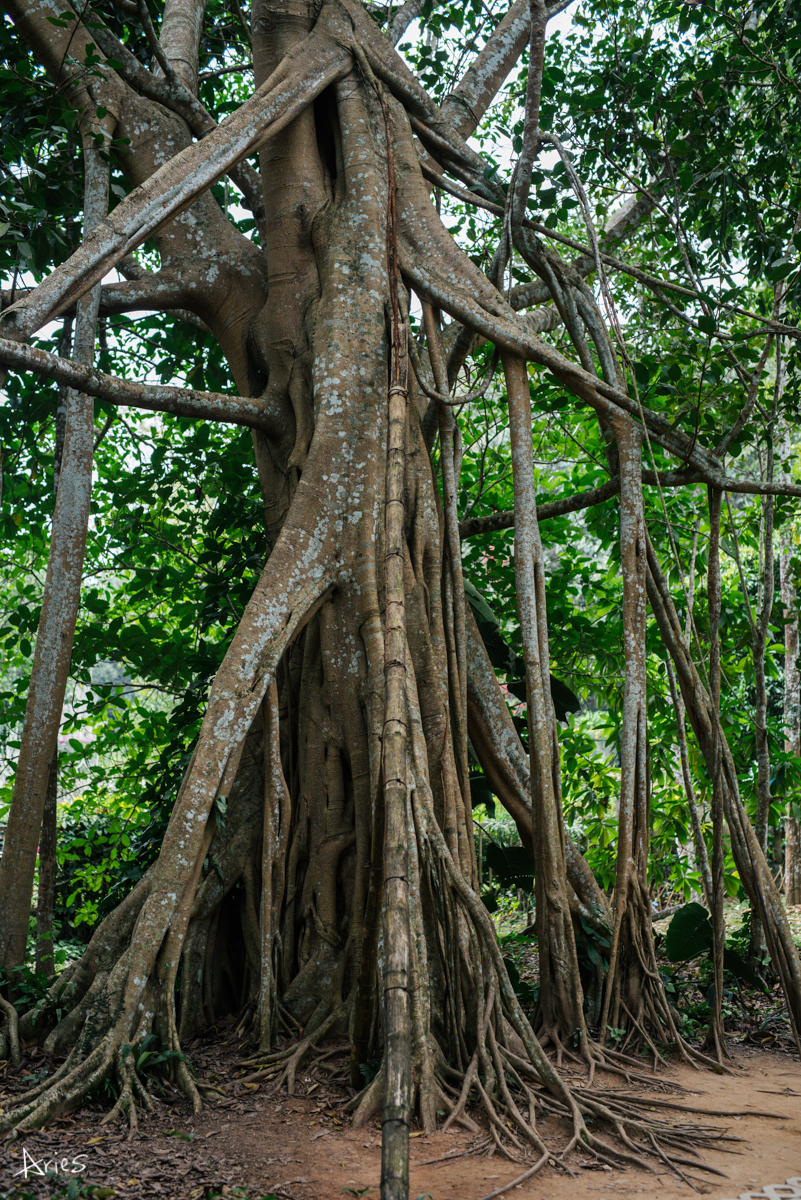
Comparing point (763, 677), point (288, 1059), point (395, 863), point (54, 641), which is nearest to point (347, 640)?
point (54, 641)

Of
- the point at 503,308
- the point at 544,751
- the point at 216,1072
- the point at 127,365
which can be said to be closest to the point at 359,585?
the point at 544,751

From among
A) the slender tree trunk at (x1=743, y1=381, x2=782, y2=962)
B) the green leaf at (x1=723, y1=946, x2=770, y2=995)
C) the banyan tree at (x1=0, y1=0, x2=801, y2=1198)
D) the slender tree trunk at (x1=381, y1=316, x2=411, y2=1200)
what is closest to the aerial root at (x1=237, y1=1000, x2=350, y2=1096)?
the banyan tree at (x1=0, y1=0, x2=801, y2=1198)

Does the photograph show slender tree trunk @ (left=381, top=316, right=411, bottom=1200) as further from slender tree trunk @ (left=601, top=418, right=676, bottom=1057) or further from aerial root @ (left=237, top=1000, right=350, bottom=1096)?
slender tree trunk @ (left=601, top=418, right=676, bottom=1057)

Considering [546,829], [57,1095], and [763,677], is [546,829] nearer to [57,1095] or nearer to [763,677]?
[57,1095]

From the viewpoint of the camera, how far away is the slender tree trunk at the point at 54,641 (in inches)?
128

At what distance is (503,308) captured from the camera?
3.74 metres

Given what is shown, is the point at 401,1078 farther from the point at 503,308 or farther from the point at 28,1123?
the point at 503,308

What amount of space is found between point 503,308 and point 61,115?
2.22 meters

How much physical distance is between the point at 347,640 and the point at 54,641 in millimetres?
1158

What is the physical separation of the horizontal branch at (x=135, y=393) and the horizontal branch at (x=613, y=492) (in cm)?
144

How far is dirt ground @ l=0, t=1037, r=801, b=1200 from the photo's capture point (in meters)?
2.04

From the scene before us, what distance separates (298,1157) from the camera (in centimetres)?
224

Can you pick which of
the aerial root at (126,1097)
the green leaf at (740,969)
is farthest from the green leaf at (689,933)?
the aerial root at (126,1097)

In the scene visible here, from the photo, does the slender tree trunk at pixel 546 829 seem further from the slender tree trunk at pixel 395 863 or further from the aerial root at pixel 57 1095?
the aerial root at pixel 57 1095
